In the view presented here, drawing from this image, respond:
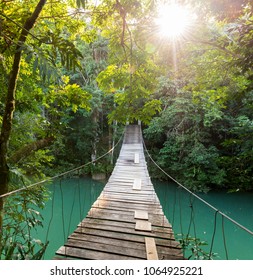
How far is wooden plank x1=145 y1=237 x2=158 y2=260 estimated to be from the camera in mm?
1411

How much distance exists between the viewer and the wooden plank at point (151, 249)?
4.63ft

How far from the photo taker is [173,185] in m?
8.38

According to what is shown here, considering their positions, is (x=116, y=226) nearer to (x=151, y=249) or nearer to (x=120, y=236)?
(x=120, y=236)

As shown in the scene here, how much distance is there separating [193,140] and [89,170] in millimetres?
4659

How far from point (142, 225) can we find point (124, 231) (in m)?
0.20

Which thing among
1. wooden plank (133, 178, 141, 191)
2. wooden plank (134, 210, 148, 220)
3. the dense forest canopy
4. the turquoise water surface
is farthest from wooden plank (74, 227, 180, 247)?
the turquoise water surface

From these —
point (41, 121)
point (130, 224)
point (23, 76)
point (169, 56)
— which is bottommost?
point (130, 224)

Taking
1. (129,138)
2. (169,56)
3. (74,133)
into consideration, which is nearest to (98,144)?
(74,133)

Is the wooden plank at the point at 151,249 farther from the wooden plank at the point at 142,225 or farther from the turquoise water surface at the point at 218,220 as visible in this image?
the turquoise water surface at the point at 218,220

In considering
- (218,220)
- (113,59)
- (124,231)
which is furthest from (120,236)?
(218,220)

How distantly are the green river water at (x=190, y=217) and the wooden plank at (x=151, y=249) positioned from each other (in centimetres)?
198

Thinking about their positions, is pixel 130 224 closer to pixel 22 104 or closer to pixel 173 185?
pixel 22 104

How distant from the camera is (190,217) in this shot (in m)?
6.27

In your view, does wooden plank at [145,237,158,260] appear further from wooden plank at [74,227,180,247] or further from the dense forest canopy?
the dense forest canopy
